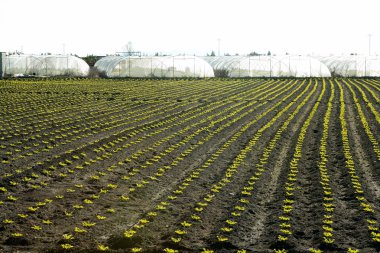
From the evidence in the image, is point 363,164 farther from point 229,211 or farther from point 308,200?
point 229,211

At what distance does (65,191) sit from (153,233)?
2.90m

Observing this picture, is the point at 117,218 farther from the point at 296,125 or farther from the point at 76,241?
the point at 296,125

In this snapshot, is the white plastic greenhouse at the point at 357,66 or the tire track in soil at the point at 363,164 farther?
the white plastic greenhouse at the point at 357,66

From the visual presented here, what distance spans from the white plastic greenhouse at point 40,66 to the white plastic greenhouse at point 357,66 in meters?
26.5

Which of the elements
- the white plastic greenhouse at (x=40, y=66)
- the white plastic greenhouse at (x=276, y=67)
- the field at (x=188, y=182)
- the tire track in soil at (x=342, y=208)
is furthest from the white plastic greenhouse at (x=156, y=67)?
the tire track in soil at (x=342, y=208)

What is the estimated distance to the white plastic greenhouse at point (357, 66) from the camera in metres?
54.8

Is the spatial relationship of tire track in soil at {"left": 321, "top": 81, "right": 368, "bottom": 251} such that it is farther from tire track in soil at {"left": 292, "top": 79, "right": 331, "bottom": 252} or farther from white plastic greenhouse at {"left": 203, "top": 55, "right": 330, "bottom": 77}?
white plastic greenhouse at {"left": 203, "top": 55, "right": 330, "bottom": 77}

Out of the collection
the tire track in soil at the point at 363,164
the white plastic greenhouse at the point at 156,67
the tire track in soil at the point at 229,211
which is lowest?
the tire track in soil at the point at 229,211

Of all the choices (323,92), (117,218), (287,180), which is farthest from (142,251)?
(323,92)

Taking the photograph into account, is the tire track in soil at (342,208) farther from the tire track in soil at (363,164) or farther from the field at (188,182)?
the tire track in soil at (363,164)

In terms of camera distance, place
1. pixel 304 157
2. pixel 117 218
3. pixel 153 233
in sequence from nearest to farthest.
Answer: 1. pixel 153 233
2. pixel 117 218
3. pixel 304 157

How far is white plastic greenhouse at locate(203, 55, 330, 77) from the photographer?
54312 mm

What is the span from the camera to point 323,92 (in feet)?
112

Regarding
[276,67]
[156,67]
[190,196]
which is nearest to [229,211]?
[190,196]
